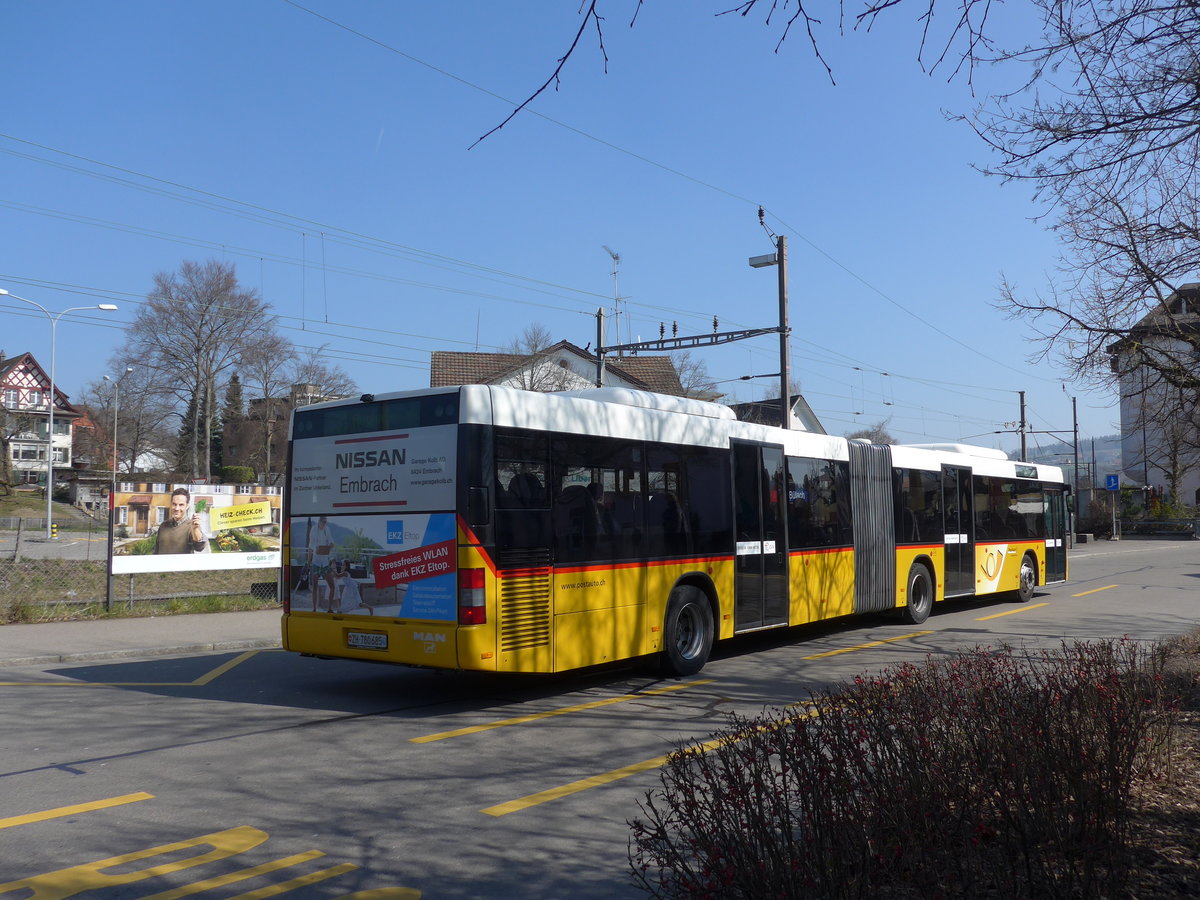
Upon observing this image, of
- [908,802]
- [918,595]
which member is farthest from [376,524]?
[918,595]

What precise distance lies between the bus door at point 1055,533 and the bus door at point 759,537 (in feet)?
36.4

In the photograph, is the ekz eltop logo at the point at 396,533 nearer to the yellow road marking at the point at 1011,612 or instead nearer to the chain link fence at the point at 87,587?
the chain link fence at the point at 87,587

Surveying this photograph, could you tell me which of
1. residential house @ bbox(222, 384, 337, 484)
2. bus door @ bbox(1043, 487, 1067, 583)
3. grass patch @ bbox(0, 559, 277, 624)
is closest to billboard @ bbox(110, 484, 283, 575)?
grass patch @ bbox(0, 559, 277, 624)

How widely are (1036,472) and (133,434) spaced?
58.7 m

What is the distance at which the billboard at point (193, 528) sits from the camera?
17.7m

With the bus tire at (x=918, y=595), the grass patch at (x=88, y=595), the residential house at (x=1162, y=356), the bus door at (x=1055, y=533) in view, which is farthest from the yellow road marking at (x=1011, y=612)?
the grass patch at (x=88, y=595)

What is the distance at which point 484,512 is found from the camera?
8.93m

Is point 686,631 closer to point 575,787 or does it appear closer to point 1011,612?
point 575,787

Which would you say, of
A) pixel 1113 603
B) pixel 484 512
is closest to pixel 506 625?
pixel 484 512

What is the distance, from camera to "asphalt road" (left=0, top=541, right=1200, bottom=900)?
16.2 ft

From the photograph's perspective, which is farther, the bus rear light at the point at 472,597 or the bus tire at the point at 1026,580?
the bus tire at the point at 1026,580

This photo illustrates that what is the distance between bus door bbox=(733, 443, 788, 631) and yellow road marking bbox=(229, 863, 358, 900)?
25.5 ft

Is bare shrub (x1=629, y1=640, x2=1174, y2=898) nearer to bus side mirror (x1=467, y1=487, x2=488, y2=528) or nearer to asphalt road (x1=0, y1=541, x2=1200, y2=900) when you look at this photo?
asphalt road (x1=0, y1=541, x2=1200, y2=900)

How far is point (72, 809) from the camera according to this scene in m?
5.99
